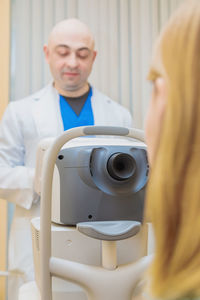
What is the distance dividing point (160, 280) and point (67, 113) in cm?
134

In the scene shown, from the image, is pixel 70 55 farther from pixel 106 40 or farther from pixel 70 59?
pixel 106 40

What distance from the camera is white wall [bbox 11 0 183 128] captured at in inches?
85.8

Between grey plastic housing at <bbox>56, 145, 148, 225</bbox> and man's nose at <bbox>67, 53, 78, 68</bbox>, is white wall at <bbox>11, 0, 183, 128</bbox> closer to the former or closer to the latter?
man's nose at <bbox>67, 53, 78, 68</bbox>

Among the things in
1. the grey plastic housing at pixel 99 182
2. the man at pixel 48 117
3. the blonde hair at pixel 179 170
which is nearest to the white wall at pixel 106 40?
the man at pixel 48 117

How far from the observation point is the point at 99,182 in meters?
0.92

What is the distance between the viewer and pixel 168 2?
7.69 ft

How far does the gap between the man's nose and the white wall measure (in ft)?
1.51

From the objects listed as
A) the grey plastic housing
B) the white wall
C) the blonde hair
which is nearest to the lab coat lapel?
the white wall

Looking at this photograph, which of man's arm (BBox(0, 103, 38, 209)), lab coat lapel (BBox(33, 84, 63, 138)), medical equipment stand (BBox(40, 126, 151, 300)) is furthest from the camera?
lab coat lapel (BBox(33, 84, 63, 138))

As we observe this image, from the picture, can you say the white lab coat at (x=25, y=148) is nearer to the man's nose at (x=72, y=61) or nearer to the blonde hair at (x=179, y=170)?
the man's nose at (x=72, y=61)

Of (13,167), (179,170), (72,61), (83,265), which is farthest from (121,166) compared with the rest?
(72,61)

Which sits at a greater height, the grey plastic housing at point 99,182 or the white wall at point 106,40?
the white wall at point 106,40

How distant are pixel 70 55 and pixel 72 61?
0.04 meters

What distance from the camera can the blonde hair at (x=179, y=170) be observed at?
16.1 inches
